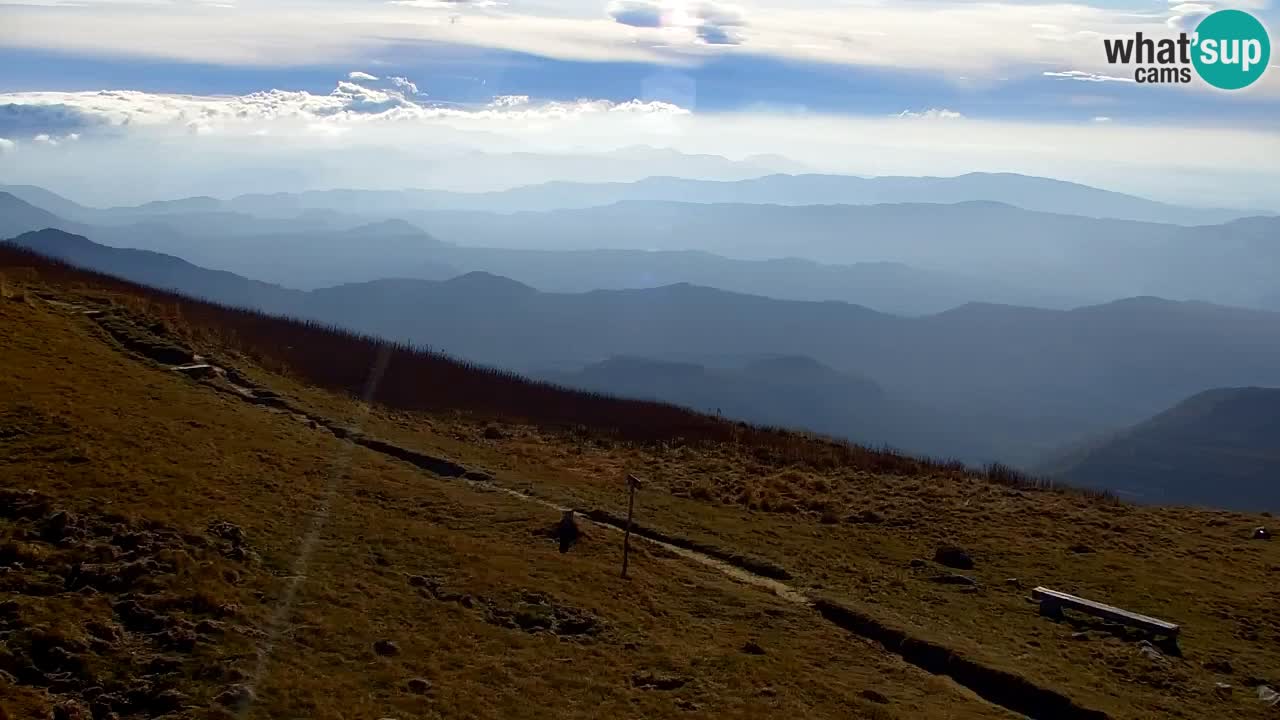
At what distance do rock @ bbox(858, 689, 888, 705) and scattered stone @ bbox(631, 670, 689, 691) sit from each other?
3341 millimetres

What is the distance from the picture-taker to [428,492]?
79.9ft

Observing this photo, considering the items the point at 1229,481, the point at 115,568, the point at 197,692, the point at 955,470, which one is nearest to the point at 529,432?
the point at 955,470

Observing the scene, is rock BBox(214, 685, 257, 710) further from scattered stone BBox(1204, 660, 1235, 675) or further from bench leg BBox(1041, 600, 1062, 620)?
scattered stone BBox(1204, 660, 1235, 675)

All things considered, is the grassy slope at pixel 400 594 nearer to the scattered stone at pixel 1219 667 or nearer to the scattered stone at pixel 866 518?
the scattered stone at pixel 1219 667

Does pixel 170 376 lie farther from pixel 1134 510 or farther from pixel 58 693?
pixel 1134 510

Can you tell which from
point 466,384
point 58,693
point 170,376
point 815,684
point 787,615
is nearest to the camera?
point 58,693

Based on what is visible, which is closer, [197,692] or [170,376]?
[197,692]

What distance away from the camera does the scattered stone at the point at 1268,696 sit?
Result: 56.4ft

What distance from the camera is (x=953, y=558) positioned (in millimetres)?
25156

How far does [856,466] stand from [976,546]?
1186cm

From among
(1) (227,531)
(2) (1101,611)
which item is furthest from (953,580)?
(1) (227,531)

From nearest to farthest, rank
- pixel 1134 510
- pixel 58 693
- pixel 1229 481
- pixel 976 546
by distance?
pixel 58 693 → pixel 976 546 → pixel 1134 510 → pixel 1229 481

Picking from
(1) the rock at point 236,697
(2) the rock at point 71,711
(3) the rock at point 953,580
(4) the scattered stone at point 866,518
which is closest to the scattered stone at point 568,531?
(3) the rock at point 953,580

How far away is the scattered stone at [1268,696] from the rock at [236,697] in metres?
19.4
